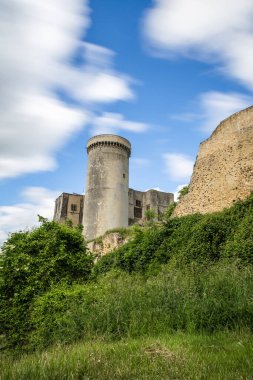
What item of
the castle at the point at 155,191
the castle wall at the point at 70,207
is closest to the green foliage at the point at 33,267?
the castle at the point at 155,191

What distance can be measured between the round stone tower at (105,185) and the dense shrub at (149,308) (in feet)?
83.1

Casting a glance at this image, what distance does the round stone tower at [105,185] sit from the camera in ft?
113

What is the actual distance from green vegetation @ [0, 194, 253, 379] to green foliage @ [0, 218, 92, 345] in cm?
3

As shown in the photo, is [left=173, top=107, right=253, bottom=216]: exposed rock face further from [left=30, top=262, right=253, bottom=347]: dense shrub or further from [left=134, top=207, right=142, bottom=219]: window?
[left=134, top=207, right=142, bottom=219]: window

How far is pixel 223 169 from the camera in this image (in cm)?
1655

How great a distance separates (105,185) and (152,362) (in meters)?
30.8

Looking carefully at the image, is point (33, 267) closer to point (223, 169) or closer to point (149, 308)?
point (149, 308)

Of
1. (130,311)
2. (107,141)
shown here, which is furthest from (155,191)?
(130,311)

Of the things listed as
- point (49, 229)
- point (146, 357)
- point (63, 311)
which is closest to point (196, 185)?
point (49, 229)

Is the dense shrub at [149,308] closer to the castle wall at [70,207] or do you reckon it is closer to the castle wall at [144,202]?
the castle wall at [144,202]

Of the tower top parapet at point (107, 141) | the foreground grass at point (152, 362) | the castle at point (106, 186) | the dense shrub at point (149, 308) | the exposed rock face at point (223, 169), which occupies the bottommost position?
the foreground grass at point (152, 362)

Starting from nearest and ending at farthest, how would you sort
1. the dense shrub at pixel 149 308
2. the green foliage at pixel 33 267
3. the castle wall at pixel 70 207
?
the dense shrub at pixel 149 308, the green foliage at pixel 33 267, the castle wall at pixel 70 207

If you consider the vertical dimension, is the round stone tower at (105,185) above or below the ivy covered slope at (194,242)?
above

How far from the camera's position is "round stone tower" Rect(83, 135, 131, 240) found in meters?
34.4
